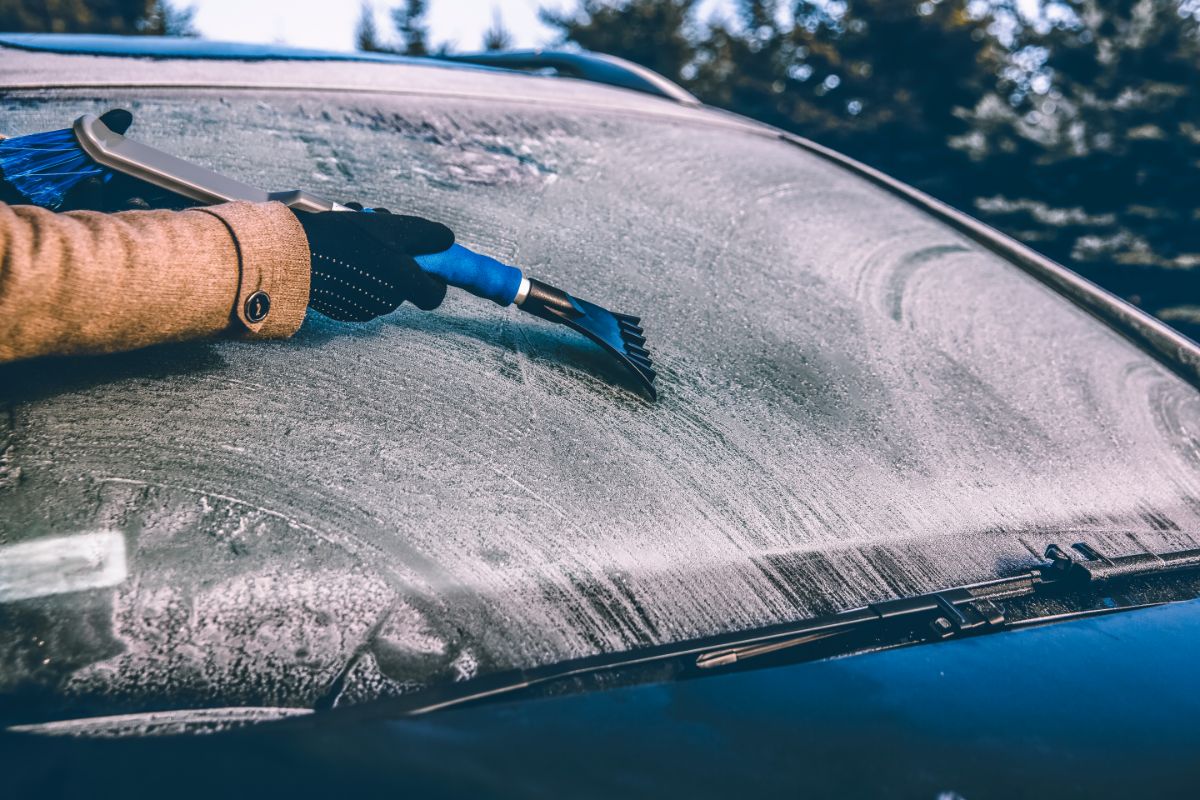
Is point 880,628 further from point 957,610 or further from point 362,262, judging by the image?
point 362,262

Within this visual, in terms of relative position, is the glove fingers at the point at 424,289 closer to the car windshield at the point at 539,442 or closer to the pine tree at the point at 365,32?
the car windshield at the point at 539,442

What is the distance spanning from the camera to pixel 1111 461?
3.85 ft

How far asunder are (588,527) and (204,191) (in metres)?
0.67

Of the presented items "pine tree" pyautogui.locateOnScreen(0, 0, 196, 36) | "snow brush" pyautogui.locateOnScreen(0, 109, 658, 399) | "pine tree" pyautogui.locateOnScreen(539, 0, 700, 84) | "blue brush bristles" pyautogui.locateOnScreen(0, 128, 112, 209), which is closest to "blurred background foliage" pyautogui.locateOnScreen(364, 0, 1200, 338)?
"pine tree" pyautogui.locateOnScreen(539, 0, 700, 84)

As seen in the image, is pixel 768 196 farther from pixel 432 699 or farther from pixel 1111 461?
pixel 432 699

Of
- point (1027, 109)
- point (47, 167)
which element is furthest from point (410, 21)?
point (47, 167)

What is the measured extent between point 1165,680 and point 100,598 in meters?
0.93

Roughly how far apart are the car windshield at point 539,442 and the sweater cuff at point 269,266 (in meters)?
0.04

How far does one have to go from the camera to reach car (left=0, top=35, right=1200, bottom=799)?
63cm

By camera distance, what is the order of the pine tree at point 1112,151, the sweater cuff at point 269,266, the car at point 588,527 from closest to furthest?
the car at point 588,527, the sweater cuff at point 269,266, the pine tree at point 1112,151

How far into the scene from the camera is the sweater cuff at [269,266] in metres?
0.96

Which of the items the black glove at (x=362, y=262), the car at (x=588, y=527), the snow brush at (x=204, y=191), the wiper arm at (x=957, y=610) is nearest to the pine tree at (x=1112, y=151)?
the car at (x=588, y=527)

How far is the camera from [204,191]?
1.09m

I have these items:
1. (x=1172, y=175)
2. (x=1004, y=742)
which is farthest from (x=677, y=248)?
(x=1172, y=175)
